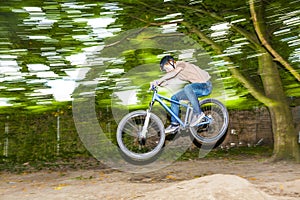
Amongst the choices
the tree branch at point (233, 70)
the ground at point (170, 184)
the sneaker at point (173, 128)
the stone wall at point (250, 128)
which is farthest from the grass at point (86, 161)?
the sneaker at point (173, 128)

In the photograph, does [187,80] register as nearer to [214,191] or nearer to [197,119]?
[197,119]

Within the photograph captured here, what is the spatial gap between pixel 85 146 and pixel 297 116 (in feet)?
26.6

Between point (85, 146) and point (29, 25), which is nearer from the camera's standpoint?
point (29, 25)

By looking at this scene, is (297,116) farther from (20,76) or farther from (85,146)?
(20,76)

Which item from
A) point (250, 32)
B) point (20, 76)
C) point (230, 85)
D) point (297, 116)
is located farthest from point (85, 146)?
point (297, 116)

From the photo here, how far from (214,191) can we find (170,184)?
186 cm

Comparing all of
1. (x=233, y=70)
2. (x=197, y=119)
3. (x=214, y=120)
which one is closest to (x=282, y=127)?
(x=233, y=70)

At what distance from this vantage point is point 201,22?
8.95 m

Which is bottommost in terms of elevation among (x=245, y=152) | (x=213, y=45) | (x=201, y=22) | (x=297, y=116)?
(x=245, y=152)

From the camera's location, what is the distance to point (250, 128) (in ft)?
51.9

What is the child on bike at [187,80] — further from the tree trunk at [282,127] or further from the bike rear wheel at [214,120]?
the tree trunk at [282,127]

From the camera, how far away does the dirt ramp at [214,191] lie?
501cm

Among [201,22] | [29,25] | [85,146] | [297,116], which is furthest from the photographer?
[297,116]

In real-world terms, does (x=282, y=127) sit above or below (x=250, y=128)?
above
